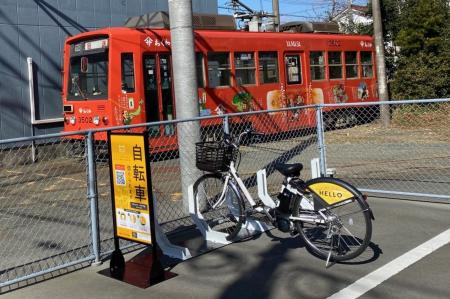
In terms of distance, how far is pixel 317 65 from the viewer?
1744 cm

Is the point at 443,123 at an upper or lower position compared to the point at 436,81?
lower

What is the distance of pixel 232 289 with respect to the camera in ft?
15.9

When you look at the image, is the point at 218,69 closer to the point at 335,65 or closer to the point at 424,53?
the point at 335,65

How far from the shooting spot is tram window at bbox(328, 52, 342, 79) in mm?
17970

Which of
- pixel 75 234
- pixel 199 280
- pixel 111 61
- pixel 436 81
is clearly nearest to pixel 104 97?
pixel 111 61

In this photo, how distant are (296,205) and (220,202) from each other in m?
1.14

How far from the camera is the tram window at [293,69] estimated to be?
16423 mm

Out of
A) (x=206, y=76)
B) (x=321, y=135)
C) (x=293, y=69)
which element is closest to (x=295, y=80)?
(x=293, y=69)

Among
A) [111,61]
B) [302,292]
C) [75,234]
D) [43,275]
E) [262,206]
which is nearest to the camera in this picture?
[302,292]

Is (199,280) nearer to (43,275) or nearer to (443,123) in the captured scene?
(43,275)

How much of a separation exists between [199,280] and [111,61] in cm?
852

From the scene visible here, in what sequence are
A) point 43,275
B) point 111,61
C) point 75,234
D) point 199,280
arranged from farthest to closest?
1. point 111,61
2. point 75,234
3. point 43,275
4. point 199,280

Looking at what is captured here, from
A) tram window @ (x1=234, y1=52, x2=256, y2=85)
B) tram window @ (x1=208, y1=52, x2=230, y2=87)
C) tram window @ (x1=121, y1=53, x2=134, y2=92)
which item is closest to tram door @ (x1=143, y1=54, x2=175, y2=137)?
tram window @ (x1=121, y1=53, x2=134, y2=92)

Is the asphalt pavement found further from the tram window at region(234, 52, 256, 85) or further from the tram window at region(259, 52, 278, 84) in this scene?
the tram window at region(259, 52, 278, 84)
